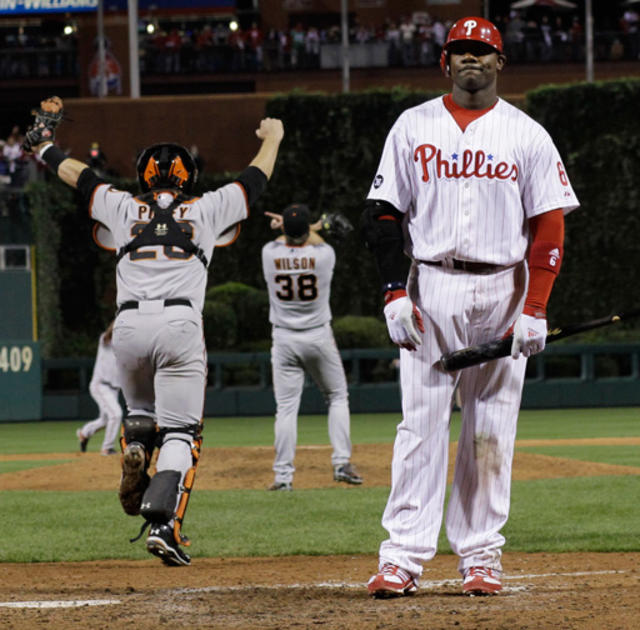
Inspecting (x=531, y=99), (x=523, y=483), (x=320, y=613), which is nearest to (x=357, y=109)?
(x=531, y=99)

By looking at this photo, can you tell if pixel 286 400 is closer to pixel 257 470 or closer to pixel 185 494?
pixel 257 470

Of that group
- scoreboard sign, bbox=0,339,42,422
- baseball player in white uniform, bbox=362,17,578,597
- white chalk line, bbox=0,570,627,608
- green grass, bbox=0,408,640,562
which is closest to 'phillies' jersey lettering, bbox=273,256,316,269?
green grass, bbox=0,408,640,562

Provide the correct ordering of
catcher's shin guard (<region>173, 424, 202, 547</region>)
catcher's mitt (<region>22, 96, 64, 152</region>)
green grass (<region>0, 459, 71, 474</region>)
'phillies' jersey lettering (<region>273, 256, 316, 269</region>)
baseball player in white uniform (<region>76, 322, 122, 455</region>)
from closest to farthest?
catcher's shin guard (<region>173, 424, 202, 547</region>), catcher's mitt (<region>22, 96, 64, 152</region>), 'phillies' jersey lettering (<region>273, 256, 316, 269</region>), green grass (<region>0, 459, 71, 474</region>), baseball player in white uniform (<region>76, 322, 122, 455</region>)

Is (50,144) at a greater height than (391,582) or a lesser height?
greater

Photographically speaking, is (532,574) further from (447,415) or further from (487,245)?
(487,245)

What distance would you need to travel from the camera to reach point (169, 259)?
5734 millimetres

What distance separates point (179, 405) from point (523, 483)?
5.52 meters

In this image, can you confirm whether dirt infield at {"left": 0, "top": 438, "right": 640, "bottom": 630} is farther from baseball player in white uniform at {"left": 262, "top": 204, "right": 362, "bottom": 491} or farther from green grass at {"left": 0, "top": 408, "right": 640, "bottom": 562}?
baseball player in white uniform at {"left": 262, "top": 204, "right": 362, "bottom": 491}

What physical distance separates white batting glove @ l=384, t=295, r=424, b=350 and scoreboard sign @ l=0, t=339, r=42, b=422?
1532 centimetres

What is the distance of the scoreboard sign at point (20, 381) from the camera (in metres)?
19.5

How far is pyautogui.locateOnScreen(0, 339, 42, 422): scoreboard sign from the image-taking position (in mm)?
19516

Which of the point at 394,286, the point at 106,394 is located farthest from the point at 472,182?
the point at 106,394

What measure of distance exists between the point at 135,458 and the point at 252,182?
4.96 ft

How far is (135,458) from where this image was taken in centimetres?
564
